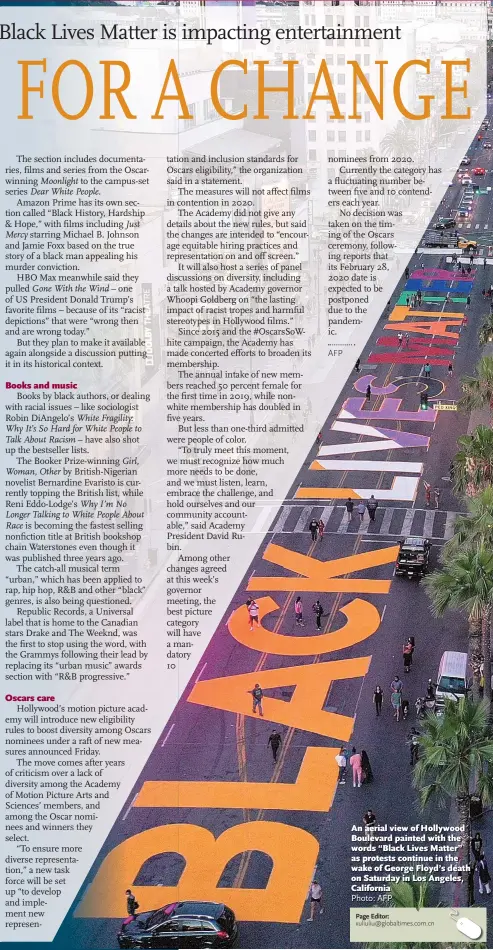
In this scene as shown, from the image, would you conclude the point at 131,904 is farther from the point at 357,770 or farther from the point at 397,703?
the point at 397,703

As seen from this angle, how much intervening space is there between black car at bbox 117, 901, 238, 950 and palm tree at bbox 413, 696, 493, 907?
248 inches

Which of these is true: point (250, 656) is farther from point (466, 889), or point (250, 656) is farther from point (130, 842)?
point (466, 889)

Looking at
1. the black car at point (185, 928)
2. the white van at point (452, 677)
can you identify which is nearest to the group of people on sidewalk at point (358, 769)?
the white van at point (452, 677)

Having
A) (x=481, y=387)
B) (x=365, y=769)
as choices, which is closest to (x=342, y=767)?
(x=365, y=769)

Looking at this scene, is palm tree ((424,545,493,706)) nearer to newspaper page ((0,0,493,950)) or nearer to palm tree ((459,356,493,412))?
newspaper page ((0,0,493,950))

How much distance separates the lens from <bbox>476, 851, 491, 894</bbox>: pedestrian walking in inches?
1667

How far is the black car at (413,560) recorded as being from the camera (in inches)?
2630

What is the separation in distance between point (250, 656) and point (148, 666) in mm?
4811

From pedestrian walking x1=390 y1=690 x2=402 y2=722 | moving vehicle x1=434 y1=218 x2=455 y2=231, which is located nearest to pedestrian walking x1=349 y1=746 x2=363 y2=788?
pedestrian walking x1=390 y1=690 x2=402 y2=722

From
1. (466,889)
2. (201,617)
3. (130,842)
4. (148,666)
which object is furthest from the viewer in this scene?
(201,617)

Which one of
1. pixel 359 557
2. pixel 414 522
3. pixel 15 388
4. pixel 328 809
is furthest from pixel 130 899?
pixel 414 522

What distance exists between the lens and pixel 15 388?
42.6 m

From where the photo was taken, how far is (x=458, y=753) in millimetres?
39281

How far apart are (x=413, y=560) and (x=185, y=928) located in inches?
1161
